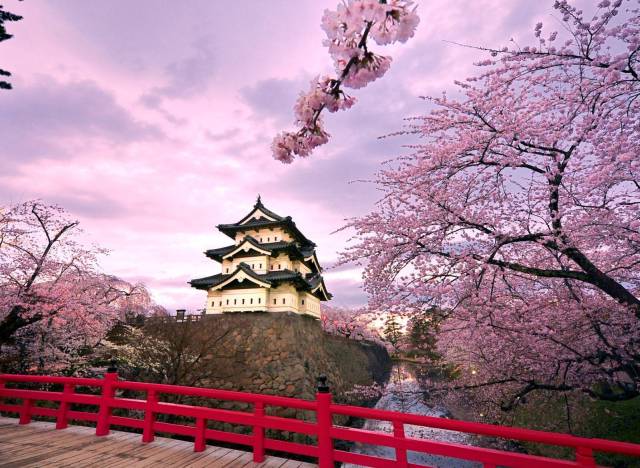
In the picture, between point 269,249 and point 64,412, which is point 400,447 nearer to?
point 64,412

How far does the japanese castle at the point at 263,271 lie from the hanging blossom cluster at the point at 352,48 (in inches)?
659

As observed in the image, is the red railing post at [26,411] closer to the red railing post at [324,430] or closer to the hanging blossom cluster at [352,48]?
the red railing post at [324,430]

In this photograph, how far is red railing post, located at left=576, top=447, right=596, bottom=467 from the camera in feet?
8.09

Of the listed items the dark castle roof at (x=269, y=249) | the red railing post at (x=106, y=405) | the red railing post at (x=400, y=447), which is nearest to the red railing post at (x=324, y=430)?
the red railing post at (x=400, y=447)

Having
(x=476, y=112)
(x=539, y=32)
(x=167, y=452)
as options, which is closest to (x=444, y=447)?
(x=167, y=452)

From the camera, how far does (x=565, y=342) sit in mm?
5879

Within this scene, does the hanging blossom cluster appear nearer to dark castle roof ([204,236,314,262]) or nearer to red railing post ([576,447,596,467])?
red railing post ([576,447,596,467])

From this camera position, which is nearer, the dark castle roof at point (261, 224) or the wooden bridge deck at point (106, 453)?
the wooden bridge deck at point (106, 453)

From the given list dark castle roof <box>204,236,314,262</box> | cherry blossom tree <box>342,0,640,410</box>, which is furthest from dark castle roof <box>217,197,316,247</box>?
cherry blossom tree <box>342,0,640,410</box>

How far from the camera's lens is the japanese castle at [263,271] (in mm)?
18734

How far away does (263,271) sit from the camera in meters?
20.0

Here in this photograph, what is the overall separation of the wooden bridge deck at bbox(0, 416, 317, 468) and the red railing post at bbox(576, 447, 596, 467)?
2765mm

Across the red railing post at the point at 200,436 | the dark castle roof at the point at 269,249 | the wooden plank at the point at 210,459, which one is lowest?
the wooden plank at the point at 210,459

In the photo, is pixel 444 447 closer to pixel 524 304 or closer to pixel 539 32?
pixel 524 304
